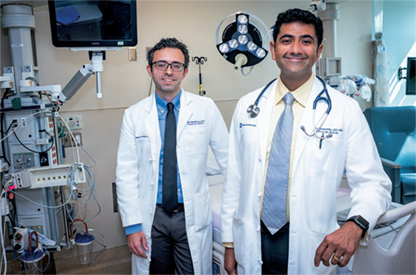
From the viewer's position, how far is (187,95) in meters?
1.90

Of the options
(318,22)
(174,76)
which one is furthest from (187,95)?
(318,22)

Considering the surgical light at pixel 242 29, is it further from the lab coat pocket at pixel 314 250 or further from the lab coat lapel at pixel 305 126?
the lab coat pocket at pixel 314 250

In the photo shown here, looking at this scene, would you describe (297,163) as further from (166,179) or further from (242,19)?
(242,19)

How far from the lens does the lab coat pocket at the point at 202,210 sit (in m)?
1.75

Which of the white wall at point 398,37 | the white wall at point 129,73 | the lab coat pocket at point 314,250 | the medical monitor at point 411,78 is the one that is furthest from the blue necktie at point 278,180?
the white wall at point 398,37

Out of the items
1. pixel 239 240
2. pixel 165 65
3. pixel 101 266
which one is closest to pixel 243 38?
pixel 165 65

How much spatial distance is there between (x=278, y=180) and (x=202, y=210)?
1.87 ft

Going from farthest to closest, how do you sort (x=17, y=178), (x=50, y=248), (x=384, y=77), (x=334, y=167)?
(x=384, y=77) → (x=50, y=248) → (x=17, y=178) → (x=334, y=167)

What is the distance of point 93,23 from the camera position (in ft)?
6.80

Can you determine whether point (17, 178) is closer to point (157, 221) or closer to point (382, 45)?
point (157, 221)

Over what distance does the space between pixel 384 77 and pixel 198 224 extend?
3382 mm

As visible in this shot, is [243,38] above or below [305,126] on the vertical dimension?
above

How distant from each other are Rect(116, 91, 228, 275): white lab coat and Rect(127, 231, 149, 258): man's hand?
0.08 feet

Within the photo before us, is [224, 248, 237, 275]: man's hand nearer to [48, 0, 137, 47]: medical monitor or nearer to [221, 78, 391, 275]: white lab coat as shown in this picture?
[221, 78, 391, 275]: white lab coat
